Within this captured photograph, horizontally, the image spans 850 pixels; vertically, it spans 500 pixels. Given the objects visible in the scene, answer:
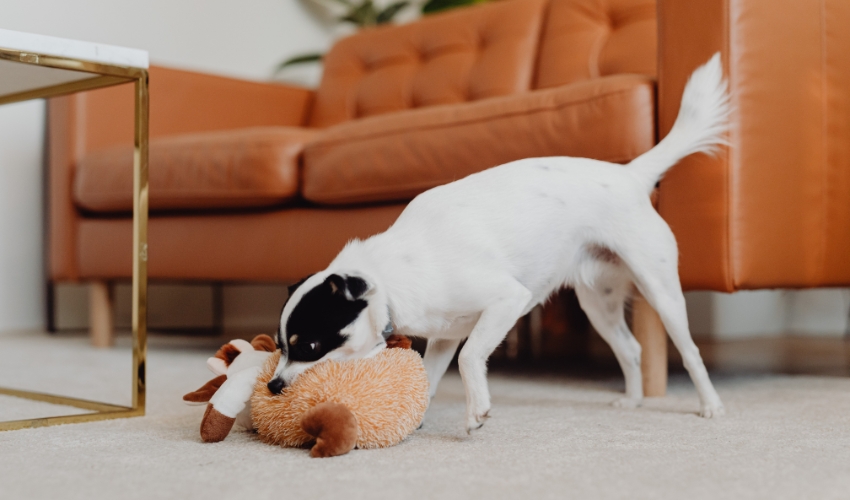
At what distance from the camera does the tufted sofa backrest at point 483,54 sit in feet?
7.88

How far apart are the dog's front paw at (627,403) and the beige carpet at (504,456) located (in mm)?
18

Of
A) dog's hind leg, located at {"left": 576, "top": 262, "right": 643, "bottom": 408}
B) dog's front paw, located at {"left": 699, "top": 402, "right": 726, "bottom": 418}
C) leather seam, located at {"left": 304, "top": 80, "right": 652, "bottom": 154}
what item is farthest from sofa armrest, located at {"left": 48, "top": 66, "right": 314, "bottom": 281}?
dog's front paw, located at {"left": 699, "top": 402, "right": 726, "bottom": 418}

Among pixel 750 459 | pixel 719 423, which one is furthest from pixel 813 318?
pixel 750 459

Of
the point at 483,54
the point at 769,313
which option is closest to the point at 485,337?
the point at 483,54

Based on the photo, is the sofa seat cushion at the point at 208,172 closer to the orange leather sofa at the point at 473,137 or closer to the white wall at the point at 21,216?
the orange leather sofa at the point at 473,137

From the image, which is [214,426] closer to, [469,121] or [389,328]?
[389,328]

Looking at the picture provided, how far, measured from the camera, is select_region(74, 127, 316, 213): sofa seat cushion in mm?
2158

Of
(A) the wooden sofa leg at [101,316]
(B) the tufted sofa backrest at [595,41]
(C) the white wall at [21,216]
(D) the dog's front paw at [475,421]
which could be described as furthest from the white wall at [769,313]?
(C) the white wall at [21,216]

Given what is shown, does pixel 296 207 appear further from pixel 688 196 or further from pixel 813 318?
pixel 813 318

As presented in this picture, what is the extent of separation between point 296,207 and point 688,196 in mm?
1044

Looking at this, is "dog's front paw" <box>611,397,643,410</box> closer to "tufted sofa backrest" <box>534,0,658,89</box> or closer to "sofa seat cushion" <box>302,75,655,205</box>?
"sofa seat cushion" <box>302,75,655,205</box>

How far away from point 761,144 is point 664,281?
0.36m

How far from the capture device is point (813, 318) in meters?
3.42

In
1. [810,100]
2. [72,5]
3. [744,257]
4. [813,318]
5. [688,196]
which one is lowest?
[813,318]
